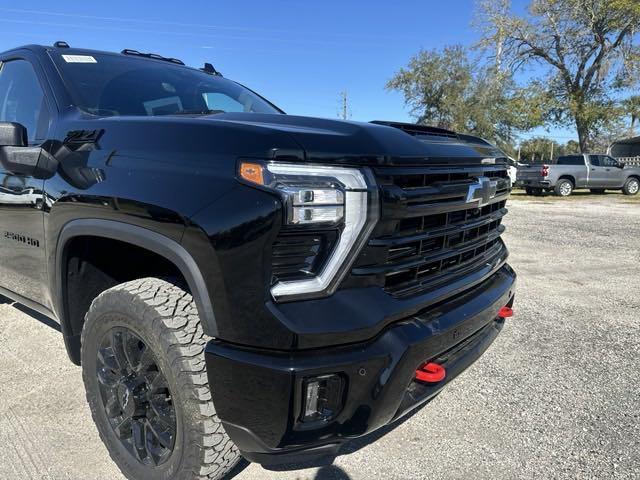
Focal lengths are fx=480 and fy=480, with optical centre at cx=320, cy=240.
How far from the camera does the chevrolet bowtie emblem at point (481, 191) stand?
215cm

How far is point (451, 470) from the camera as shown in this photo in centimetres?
225

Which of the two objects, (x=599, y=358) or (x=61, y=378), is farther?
(x=599, y=358)

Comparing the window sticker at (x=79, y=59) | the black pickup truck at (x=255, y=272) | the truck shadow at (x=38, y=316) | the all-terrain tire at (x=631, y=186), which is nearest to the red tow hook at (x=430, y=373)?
the black pickup truck at (x=255, y=272)

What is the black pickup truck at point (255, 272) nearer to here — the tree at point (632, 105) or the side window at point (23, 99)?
the side window at point (23, 99)

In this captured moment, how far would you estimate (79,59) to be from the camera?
2818 millimetres

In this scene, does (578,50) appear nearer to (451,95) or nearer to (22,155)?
(451,95)

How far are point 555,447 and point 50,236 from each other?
8.93 ft

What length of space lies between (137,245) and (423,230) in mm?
1147

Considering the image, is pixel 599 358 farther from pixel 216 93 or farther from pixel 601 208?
pixel 601 208

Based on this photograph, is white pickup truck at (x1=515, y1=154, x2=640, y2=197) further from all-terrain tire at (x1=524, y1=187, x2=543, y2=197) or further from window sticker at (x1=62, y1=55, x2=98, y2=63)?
window sticker at (x1=62, y1=55, x2=98, y2=63)

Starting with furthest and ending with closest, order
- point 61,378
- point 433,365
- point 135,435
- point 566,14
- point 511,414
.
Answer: point 566,14
point 61,378
point 511,414
point 135,435
point 433,365

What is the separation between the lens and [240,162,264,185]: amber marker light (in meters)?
1.61

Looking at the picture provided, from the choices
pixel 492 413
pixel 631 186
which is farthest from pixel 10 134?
pixel 631 186

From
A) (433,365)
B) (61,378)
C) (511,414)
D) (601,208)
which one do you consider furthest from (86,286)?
(601,208)
